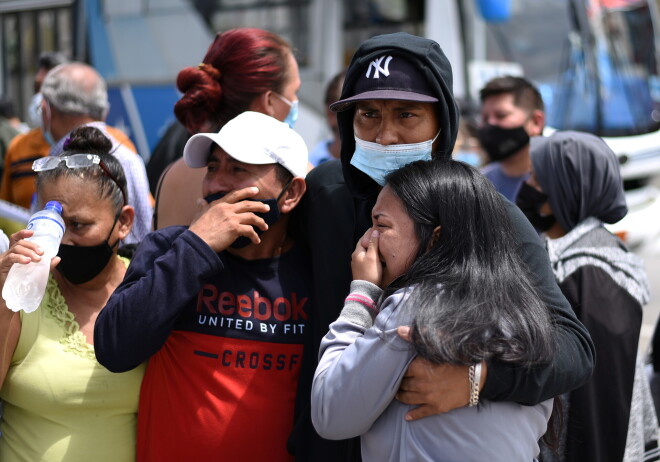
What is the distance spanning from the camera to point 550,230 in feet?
10.6

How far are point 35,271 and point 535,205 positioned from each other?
1.98 meters

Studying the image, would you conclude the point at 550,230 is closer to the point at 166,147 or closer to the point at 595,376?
the point at 595,376

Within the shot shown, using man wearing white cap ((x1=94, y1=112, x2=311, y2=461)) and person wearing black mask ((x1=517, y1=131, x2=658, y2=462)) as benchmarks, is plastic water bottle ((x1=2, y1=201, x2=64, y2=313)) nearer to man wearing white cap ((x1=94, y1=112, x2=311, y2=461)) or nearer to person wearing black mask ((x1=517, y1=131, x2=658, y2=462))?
man wearing white cap ((x1=94, y1=112, x2=311, y2=461))

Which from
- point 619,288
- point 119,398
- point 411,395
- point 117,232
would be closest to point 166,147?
point 117,232

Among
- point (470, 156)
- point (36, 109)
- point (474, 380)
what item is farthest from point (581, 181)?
point (470, 156)

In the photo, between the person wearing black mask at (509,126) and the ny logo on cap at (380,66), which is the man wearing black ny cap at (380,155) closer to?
the ny logo on cap at (380,66)

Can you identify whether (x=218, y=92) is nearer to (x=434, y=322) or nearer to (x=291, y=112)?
(x=291, y=112)

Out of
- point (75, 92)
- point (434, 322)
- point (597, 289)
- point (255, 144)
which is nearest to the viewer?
point (434, 322)

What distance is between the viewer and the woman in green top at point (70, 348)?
224 centimetres

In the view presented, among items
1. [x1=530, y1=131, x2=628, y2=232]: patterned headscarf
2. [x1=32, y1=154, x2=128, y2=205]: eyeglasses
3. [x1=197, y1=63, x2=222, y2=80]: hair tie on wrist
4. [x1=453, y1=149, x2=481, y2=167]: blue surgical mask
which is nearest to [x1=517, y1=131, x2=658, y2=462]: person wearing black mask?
[x1=530, y1=131, x2=628, y2=232]: patterned headscarf

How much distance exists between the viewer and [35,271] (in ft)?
7.22

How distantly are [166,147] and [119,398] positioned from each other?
2.31 meters

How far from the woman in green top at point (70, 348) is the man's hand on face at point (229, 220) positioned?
42 centimetres

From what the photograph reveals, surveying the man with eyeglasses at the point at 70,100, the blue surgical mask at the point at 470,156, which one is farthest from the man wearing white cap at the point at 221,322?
the blue surgical mask at the point at 470,156
